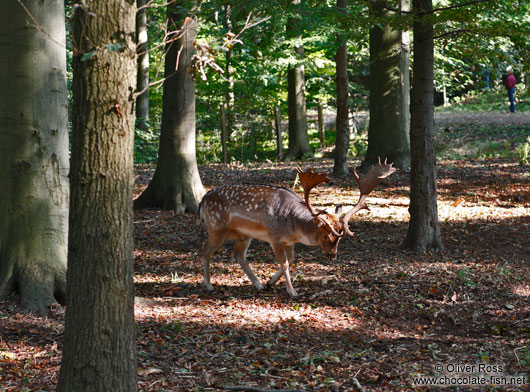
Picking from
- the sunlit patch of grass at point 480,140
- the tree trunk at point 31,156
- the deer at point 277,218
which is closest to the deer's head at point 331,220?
the deer at point 277,218

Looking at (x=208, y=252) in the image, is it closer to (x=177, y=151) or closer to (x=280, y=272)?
(x=280, y=272)

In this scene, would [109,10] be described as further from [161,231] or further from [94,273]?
[161,231]

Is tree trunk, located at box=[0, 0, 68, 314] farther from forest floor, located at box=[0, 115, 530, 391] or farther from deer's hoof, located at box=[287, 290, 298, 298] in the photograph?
deer's hoof, located at box=[287, 290, 298, 298]

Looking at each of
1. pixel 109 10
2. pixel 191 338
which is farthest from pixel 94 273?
pixel 191 338

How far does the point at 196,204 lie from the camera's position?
1230 centimetres

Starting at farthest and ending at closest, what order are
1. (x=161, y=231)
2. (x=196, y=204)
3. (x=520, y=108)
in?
1. (x=520, y=108)
2. (x=196, y=204)
3. (x=161, y=231)

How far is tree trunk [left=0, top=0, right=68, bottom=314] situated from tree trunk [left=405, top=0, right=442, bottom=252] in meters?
4.93

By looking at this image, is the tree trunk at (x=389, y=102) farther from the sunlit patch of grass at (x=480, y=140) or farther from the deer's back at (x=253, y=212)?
the deer's back at (x=253, y=212)

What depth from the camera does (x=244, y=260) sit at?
8.28m

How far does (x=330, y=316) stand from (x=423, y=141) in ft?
10.7

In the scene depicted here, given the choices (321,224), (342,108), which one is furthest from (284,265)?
(342,108)

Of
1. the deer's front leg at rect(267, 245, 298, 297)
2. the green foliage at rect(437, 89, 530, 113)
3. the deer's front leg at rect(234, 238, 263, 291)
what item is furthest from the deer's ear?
the green foliage at rect(437, 89, 530, 113)

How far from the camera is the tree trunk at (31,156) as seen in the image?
21.0ft

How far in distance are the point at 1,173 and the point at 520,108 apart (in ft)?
88.1
